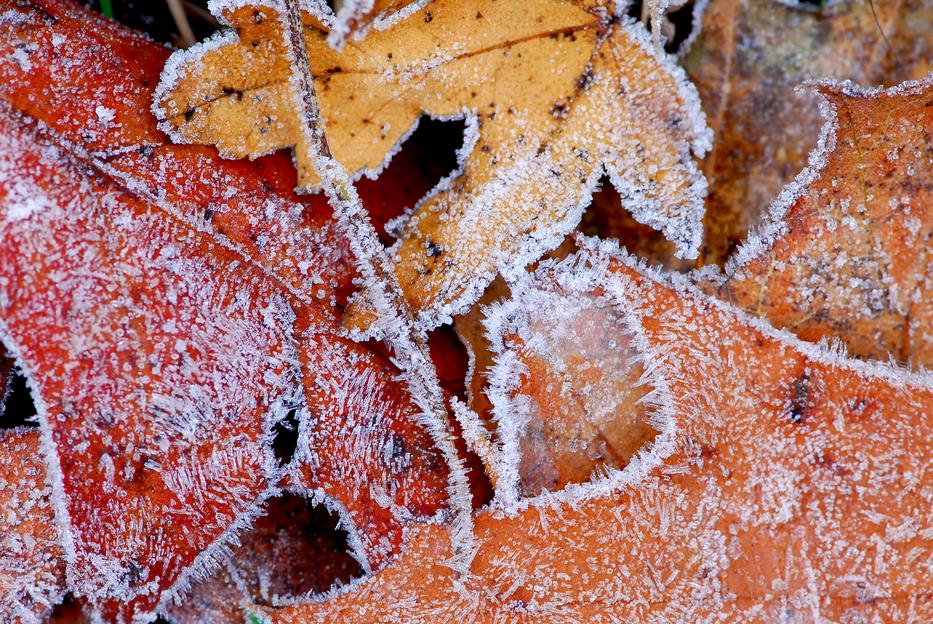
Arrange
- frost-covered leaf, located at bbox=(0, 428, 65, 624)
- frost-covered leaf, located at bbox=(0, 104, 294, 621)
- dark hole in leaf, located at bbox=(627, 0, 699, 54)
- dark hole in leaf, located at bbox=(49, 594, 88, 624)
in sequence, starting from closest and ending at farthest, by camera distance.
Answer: frost-covered leaf, located at bbox=(0, 104, 294, 621)
frost-covered leaf, located at bbox=(0, 428, 65, 624)
dark hole in leaf, located at bbox=(49, 594, 88, 624)
dark hole in leaf, located at bbox=(627, 0, 699, 54)

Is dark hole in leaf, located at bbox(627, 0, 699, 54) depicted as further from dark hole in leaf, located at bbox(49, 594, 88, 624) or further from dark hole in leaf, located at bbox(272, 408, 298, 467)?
dark hole in leaf, located at bbox(49, 594, 88, 624)

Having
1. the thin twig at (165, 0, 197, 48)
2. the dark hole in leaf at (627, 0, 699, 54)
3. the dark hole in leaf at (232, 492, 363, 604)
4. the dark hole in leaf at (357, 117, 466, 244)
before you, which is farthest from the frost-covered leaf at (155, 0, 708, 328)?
the dark hole in leaf at (232, 492, 363, 604)

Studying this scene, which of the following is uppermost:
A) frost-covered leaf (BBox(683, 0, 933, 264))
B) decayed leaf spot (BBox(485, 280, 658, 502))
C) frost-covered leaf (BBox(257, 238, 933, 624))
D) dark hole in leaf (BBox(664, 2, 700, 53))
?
dark hole in leaf (BBox(664, 2, 700, 53))

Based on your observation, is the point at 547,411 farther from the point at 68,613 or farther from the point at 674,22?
the point at 68,613

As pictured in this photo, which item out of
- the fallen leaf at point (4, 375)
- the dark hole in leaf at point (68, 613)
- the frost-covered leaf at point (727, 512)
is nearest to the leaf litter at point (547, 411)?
the frost-covered leaf at point (727, 512)

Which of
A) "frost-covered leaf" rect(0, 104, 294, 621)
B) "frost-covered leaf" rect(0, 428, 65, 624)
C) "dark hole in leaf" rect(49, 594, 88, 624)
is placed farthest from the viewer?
"dark hole in leaf" rect(49, 594, 88, 624)

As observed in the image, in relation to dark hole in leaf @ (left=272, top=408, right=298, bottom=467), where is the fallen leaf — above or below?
above

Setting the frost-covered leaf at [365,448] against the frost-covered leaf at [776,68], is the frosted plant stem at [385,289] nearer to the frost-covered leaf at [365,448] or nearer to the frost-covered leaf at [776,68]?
the frost-covered leaf at [365,448]
